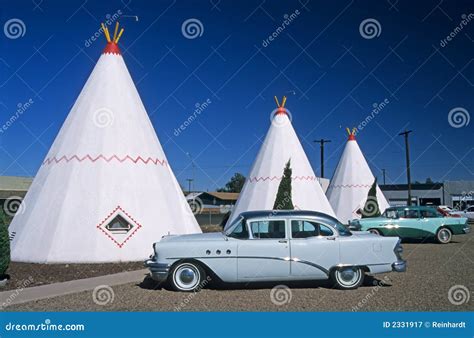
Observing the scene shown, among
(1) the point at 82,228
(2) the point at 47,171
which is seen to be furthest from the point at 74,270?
(2) the point at 47,171

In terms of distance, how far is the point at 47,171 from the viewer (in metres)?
8.87

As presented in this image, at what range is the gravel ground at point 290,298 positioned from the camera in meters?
4.81

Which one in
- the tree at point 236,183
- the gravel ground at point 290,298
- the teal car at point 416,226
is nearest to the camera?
the gravel ground at point 290,298

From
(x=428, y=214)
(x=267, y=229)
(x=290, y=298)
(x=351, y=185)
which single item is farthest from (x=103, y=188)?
(x=351, y=185)

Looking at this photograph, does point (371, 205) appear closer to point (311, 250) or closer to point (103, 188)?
point (103, 188)

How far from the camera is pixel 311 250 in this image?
5.77 meters

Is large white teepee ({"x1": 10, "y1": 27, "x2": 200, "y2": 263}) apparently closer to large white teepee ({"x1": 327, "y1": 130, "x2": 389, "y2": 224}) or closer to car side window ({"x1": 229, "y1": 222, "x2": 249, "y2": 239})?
car side window ({"x1": 229, "y1": 222, "x2": 249, "y2": 239})

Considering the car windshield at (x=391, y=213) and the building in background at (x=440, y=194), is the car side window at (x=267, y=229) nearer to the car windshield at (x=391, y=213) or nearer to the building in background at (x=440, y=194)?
the car windshield at (x=391, y=213)

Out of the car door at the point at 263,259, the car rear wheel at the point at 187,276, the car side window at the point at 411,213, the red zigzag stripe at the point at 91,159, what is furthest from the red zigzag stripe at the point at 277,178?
the car rear wheel at the point at 187,276

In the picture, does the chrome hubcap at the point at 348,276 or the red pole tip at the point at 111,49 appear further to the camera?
the red pole tip at the point at 111,49

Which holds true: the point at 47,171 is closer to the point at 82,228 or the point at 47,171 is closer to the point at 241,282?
the point at 82,228

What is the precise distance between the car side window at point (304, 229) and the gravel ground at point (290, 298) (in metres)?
0.73

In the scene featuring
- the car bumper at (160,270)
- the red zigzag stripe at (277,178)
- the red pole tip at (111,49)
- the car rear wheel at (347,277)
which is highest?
the red pole tip at (111,49)

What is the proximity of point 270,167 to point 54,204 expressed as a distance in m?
7.96
